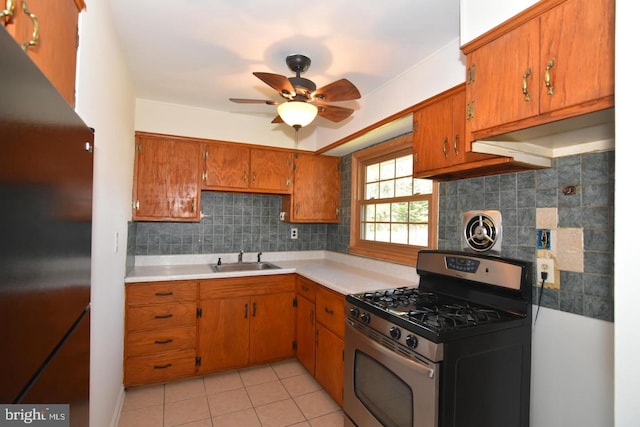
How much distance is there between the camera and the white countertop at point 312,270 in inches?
97.7

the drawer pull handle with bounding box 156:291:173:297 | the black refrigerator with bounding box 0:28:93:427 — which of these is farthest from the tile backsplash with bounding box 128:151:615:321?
the black refrigerator with bounding box 0:28:93:427

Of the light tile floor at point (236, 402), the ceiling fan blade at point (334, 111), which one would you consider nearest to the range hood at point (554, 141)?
the ceiling fan blade at point (334, 111)

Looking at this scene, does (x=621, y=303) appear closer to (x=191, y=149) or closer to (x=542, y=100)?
(x=542, y=100)

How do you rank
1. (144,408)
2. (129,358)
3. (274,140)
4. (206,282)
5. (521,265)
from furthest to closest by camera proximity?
(274,140), (206,282), (129,358), (144,408), (521,265)

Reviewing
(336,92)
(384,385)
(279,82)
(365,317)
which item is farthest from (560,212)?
(279,82)

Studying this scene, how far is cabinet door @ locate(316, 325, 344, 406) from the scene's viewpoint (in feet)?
7.50

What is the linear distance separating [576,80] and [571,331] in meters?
1.14

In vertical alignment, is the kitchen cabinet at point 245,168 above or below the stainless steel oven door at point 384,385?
above

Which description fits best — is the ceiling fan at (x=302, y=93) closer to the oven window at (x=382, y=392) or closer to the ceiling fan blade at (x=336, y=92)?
the ceiling fan blade at (x=336, y=92)

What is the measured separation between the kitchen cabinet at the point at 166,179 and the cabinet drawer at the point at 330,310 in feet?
4.68

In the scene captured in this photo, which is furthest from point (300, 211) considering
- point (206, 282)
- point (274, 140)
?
point (206, 282)

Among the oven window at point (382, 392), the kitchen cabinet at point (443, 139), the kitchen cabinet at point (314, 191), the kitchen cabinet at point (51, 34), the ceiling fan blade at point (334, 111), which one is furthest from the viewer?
the kitchen cabinet at point (314, 191)

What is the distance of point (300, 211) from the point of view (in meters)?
3.44

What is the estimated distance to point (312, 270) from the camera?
3018 mm
